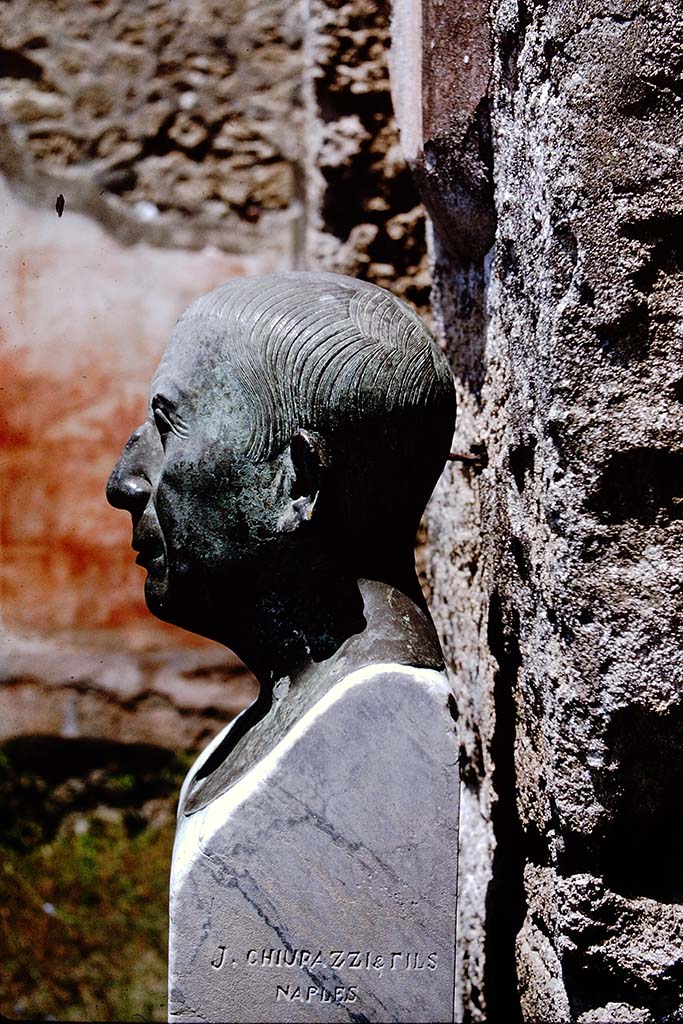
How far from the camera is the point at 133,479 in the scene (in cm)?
175

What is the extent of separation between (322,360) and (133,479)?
32 cm

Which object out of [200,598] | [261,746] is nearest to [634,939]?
[261,746]

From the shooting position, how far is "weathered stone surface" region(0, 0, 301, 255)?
2916mm

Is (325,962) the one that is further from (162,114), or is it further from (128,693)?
(162,114)

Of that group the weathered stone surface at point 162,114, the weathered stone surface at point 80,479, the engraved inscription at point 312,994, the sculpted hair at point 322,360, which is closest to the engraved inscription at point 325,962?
the engraved inscription at point 312,994

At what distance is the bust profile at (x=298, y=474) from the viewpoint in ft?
5.34

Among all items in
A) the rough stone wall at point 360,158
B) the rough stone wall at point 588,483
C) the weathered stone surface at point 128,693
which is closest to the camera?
the rough stone wall at point 588,483

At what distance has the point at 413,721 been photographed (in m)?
1.58

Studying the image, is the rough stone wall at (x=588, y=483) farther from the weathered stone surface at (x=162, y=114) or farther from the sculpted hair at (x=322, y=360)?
the weathered stone surface at (x=162, y=114)

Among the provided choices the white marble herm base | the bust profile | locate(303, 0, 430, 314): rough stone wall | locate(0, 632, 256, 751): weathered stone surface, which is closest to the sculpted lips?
the bust profile

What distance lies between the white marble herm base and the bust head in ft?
0.63

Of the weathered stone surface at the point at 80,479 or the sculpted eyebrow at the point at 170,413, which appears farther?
the weathered stone surface at the point at 80,479

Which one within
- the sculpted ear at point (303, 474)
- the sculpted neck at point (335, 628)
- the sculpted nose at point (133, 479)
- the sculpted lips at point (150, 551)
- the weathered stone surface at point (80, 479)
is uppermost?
the sculpted ear at point (303, 474)

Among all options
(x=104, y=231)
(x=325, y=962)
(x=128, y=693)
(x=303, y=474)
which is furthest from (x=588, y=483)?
(x=128, y=693)
